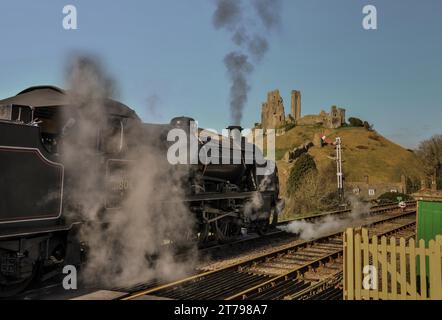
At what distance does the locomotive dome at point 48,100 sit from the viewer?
680 centimetres

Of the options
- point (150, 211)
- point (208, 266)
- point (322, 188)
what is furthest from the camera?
point (322, 188)

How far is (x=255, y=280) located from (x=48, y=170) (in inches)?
163

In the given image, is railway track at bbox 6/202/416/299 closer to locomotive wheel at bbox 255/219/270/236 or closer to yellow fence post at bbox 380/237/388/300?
locomotive wheel at bbox 255/219/270/236

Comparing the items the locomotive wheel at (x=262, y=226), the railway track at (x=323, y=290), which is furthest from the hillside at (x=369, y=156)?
the railway track at (x=323, y=290)

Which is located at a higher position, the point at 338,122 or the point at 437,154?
the point at 338,122

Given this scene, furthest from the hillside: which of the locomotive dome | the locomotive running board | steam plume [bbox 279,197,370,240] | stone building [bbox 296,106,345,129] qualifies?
the locomotive dome

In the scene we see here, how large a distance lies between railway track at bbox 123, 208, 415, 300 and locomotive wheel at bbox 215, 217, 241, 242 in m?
1.63

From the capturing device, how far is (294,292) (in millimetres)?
6695

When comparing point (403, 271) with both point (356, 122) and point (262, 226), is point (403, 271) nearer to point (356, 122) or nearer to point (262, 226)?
point (262, 226)

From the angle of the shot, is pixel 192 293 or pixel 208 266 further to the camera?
pixel 208 266

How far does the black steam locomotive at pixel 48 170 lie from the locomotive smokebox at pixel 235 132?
2.76 metres
